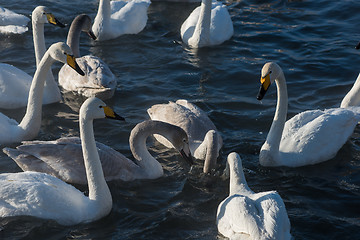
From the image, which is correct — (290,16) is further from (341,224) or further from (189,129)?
(341,224)

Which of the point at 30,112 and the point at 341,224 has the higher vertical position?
the point at 30,112

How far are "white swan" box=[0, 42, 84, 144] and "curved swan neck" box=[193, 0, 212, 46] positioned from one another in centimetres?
440

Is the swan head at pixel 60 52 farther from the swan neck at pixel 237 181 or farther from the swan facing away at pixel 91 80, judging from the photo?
the swan neck at pixel 237 181

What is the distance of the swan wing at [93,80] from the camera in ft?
37.6

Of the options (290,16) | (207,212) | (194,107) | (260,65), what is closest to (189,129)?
(194,107)

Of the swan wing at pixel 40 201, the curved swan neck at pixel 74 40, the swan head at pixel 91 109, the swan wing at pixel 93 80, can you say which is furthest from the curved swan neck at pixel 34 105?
the curved swan neck at pixel 74 40

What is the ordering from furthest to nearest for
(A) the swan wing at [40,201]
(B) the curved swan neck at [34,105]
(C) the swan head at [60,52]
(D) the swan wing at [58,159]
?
1. (B) the curved swan neck at [34,105]
2. (C) the swan head at [60,52]
3. (D) the swan wing at [58,159]
4. (A) the swan wing at [40,201]

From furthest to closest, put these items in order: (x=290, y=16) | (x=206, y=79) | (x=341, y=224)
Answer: (x=290, y=16)
(x=206, y=79)
(x=341, y=224)

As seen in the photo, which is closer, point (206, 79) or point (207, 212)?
point (207, 212)

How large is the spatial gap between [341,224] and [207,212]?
170 cm

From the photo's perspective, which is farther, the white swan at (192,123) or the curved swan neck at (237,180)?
the white swan at (192,123)

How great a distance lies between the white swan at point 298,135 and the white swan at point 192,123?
2.69ft

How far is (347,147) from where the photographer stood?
412 inches

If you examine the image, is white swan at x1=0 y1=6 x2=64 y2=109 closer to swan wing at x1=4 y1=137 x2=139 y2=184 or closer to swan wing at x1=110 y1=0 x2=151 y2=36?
swan wing at x1=4 y1=137 x2=139 y2=184
